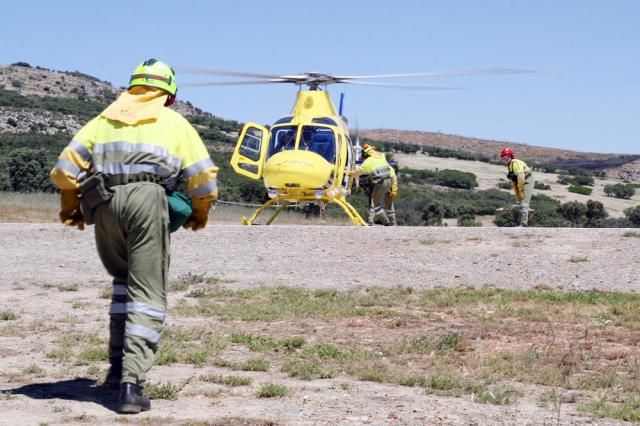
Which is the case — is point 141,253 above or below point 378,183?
above

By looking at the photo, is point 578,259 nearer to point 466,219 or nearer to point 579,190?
point 466,219

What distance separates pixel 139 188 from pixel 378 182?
55.0ft

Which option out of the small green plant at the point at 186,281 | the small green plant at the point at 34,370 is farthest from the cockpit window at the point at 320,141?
the small green plant at the point at 34,370

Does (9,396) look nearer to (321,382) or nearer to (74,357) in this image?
(74,357)

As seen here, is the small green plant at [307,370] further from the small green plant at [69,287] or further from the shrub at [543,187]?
the shrub at [543,187]

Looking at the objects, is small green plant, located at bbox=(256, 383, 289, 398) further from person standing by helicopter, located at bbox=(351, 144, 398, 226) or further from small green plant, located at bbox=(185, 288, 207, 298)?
person standing by helicopter, located at bbox=(351, 144, 398, 226)

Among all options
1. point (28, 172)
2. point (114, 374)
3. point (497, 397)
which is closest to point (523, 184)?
point (497, 397)

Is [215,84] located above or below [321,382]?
above

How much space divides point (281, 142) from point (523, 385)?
1493cm

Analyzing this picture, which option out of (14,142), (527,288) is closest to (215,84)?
(527,288)

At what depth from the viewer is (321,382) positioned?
23.0 feet

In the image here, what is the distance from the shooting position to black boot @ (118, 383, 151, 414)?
5907 millimetres

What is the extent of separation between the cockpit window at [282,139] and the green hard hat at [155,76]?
1477 cm

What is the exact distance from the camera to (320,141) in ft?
70.6
